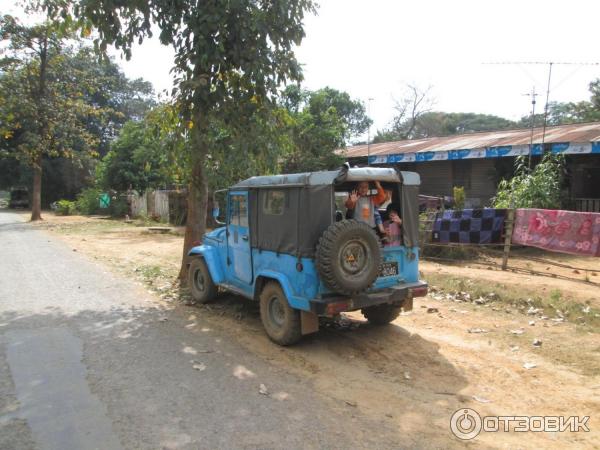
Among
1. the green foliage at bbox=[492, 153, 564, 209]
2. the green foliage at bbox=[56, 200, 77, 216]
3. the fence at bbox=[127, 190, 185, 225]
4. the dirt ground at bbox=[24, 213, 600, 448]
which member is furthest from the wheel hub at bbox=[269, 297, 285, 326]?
the green foliage at bbox=[56, 200, 77, 216]

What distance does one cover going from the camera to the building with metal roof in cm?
1362

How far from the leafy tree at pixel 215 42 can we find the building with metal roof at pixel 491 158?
8.95 metres

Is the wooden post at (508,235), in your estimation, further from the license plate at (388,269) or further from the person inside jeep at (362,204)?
the person inside jeep at (362,204)

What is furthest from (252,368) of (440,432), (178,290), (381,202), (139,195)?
(139,195)

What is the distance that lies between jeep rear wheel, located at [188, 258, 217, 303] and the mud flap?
247cm

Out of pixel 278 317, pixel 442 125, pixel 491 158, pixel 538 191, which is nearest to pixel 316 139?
pixel 491 158

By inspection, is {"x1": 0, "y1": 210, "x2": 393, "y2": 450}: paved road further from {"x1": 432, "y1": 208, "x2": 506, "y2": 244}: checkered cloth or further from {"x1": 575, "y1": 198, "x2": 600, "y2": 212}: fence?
{"x1": 575, "y1": 198, "x2": 600, "y2": 212}: fence

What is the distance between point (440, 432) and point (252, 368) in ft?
6.72

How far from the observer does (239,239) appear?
6.62 m

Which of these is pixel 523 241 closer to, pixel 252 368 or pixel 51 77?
pixel 252 368

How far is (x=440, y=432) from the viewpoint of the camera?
12.1 feet

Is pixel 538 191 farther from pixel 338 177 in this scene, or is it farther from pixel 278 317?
pixel 278 317

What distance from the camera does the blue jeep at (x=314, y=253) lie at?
5.12 m
